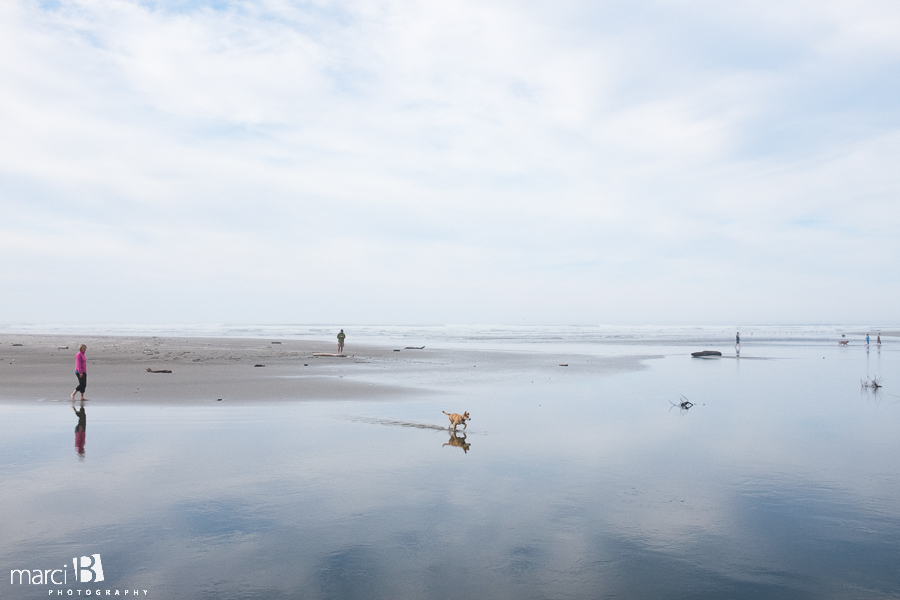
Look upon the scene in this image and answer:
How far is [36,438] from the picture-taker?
A: 12.2 metres

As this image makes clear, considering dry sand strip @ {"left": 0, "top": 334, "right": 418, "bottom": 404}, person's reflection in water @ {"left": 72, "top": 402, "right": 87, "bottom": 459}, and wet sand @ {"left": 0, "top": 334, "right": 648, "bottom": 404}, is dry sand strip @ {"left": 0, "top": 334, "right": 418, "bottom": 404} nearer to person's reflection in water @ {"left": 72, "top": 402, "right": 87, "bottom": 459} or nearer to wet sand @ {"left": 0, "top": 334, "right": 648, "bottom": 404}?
wet sand @ {"left": 0, "top": 334, "right": 648, "bottom": 404}

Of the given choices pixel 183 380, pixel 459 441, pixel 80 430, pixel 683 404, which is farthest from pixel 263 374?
pixel 683 404

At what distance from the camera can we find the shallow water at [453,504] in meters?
5.99

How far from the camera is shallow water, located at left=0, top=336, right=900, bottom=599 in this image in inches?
236

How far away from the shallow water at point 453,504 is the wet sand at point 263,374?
12.3 feet

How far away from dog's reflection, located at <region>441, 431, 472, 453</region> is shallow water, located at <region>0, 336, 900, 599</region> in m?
0.10

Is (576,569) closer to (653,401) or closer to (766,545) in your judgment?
(766,545)

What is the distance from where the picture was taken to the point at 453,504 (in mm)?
8305

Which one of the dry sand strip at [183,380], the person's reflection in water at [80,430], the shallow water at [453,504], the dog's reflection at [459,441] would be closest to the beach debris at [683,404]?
the shallow water at [453,504]

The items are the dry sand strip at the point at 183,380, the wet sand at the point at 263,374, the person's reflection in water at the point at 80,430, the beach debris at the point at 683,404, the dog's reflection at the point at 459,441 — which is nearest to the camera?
the person's reflection in water at the point at 80,430

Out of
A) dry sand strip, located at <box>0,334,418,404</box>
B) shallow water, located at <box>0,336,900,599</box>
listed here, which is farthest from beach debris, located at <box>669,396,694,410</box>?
dry sand strip, located at <box>0,334,418,404</box>

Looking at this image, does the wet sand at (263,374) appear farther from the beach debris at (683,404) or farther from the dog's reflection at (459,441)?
the beach debris at (683,404)

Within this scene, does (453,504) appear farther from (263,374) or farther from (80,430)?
(263,374)

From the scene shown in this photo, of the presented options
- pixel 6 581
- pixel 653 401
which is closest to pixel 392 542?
pixel 6 581
